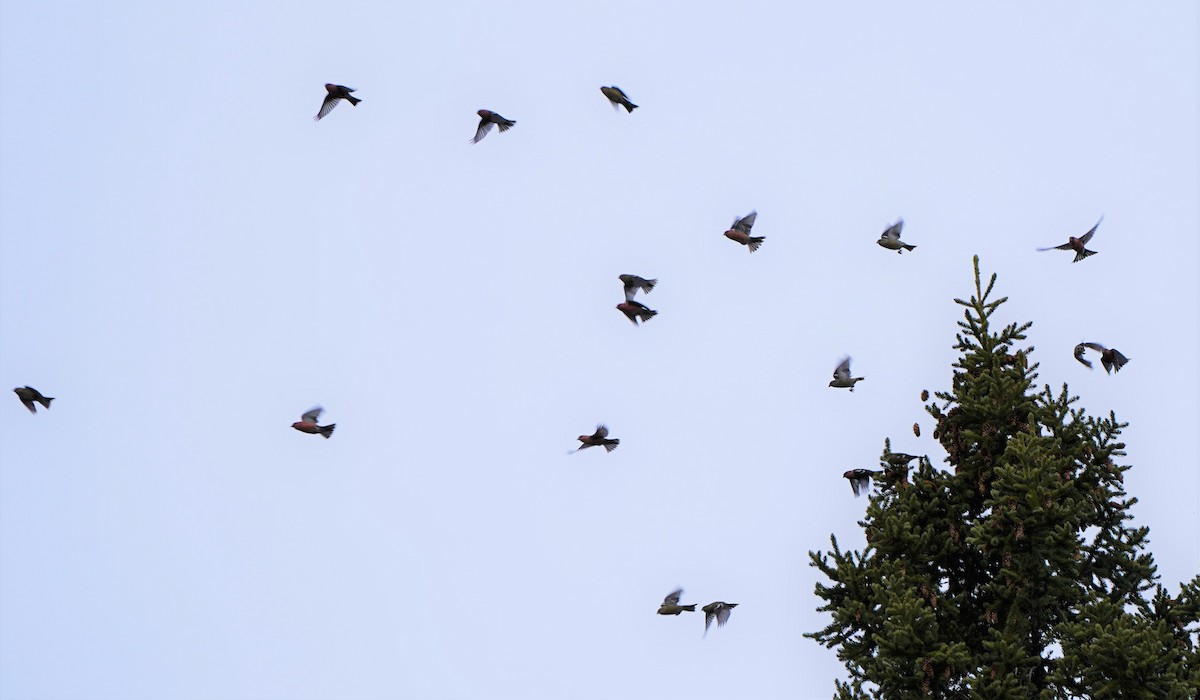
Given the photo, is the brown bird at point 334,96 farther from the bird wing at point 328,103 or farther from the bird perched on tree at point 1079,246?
the bird perched on tree at point 1079,246

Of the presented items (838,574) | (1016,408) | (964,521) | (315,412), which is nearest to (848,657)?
(838,574)

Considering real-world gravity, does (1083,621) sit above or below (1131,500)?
below

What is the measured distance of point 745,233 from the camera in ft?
68.3

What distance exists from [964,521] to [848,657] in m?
1.99

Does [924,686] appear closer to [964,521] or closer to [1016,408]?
[964,521]

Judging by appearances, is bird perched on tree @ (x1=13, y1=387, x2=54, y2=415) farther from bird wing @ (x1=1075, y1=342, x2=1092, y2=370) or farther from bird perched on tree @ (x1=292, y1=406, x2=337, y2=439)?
bird wing @ (x1=1075, y1=342, x2=1092, y2=370)

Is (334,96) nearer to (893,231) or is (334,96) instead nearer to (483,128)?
(483,128)

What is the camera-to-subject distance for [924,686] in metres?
14.9

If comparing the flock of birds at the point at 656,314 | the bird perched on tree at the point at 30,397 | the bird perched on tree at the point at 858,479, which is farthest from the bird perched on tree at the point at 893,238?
the bird perched on tree at the point at 30,397

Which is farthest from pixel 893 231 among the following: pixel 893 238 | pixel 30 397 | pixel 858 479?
pixel 30 397

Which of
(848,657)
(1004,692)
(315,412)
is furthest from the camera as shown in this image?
(315,412)

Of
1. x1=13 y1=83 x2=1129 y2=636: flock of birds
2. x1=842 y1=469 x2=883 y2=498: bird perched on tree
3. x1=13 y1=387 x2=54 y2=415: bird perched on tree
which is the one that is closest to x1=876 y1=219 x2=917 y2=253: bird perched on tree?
x1=13 y1=83 x2=1129 y2=636: flock of birds

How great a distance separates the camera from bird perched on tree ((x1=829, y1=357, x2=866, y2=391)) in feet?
64.1

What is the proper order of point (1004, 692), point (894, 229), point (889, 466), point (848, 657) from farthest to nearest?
point (894, 229) < point (889, 466) < point (848, 657) < point (1004, 692)
